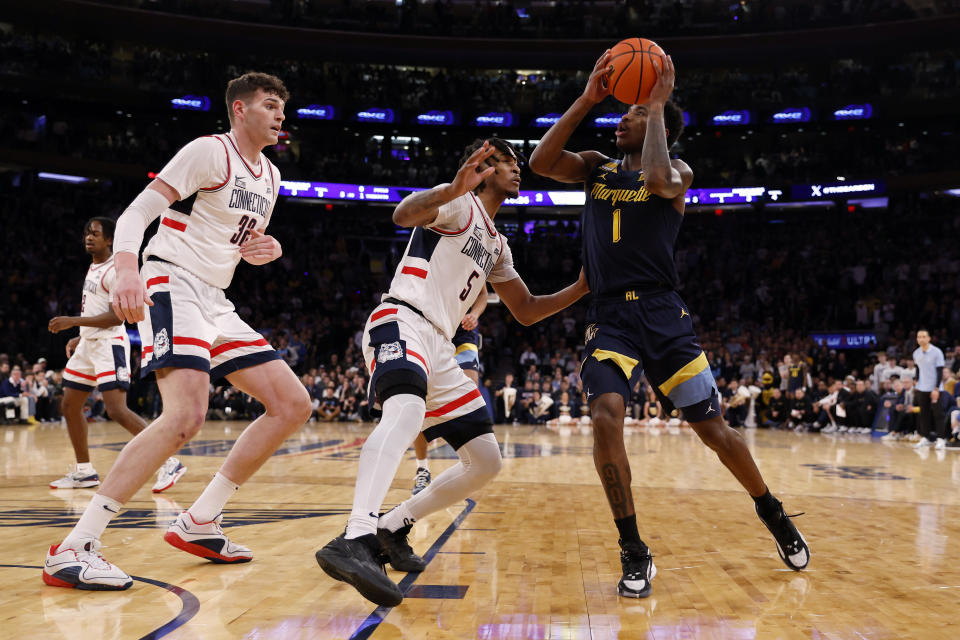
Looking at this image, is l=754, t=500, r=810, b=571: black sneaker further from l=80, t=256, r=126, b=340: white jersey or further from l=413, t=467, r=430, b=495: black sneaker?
l=80, t=256, r=126, b=340: white jersey

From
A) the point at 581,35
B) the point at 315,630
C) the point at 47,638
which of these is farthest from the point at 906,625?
the point at 581,35

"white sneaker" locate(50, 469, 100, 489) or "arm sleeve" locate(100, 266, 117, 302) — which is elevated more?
"arm sleeve" locate(100, 266, 117, 302)

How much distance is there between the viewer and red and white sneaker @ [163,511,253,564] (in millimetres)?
3969

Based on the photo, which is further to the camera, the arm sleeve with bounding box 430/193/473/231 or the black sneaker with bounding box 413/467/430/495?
the black sneaker with bounding box 413/467/430/495

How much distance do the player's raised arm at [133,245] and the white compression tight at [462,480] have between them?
59.6 inches

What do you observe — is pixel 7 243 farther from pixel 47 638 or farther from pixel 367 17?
pixel 47 638

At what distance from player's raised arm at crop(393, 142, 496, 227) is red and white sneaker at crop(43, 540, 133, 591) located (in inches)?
75.9

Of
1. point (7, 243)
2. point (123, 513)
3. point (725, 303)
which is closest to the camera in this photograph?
point (123, 513)

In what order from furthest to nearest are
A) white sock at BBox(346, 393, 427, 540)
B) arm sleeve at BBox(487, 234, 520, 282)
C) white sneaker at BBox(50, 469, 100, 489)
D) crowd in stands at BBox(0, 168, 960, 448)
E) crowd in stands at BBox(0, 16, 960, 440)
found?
1. crowd in stands at BBox(0, 16, 960, 440)
2. crowd in stands at BBox(0, 168, 960, 448)
3. white sneaker at BBox(50, 469, 100, 489)
4. arm sleeve at BBox(487, 234, 520, 282)
5. white sock at BBox(346, 393, 427, 540)

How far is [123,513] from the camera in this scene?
18.7 feet

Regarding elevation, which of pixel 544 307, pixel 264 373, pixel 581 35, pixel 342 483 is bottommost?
pixel 342 483

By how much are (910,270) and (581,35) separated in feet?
46.3

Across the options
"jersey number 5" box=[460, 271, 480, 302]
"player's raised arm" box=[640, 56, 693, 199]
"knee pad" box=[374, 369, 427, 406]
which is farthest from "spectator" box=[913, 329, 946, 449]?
"knee pad" box=[374, 369, 427, 406]

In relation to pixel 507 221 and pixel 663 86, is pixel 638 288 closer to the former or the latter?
pixel 663 86
